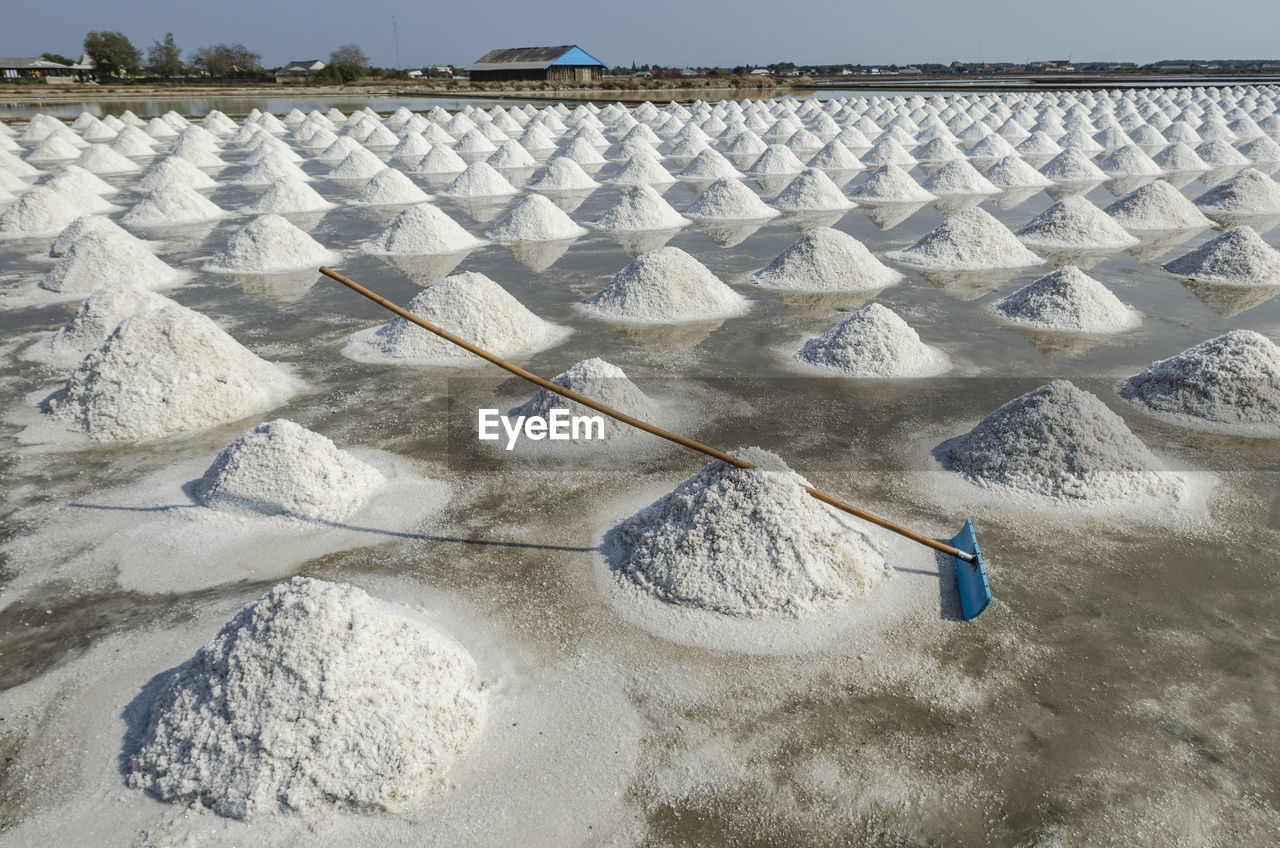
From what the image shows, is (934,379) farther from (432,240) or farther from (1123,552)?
(432,240)

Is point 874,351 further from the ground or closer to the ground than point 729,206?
closer to the ground

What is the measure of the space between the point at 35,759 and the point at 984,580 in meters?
4.49

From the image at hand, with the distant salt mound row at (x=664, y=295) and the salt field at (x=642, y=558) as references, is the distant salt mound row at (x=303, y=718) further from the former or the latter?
the distant salt mound row at (x=664, y=295)

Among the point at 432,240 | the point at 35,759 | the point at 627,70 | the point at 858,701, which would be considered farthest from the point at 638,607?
the point at 627,70

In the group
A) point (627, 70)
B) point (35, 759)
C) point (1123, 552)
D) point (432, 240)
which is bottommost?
point (35, 759)

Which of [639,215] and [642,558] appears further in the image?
[639,215]

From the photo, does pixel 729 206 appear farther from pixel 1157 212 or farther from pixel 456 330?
pixel 456 330

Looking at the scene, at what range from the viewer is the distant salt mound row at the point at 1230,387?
636 cm

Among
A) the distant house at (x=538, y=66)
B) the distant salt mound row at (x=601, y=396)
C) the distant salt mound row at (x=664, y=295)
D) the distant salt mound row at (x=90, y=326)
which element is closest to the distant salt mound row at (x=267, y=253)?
the distant salt mound row at (x=90, y=326)

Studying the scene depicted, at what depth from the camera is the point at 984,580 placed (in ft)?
13.2

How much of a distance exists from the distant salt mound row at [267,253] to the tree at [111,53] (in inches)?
2706

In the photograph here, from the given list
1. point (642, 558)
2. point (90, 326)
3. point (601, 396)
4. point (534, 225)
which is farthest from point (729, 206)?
point (642, 558)

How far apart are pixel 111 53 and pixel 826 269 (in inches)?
2948

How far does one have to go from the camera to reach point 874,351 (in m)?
7.48
